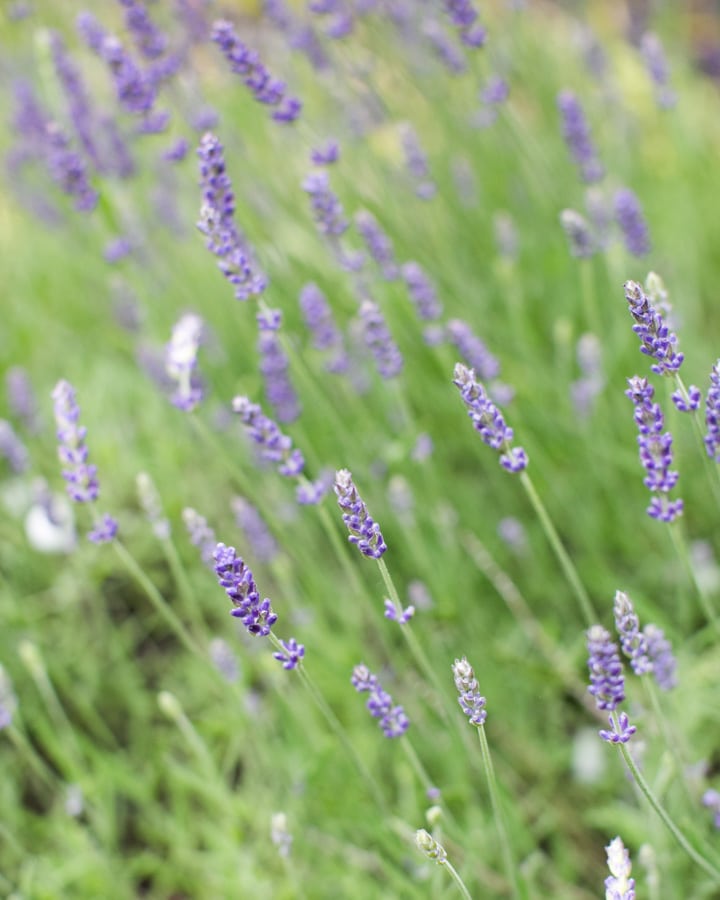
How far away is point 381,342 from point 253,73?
693mm

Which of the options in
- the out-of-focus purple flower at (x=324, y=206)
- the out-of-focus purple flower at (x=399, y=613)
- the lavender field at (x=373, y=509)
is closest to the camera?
the out-of-focus purple flower at (x=399, y=613)

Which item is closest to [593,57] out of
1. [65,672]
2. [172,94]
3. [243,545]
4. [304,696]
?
[172,94]

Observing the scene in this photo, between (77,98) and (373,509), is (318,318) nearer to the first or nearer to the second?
(373,509)

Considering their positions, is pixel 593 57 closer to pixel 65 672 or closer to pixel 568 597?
pixel 568 597

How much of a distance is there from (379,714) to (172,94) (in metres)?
2.24

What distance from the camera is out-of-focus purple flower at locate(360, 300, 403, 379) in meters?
2.33

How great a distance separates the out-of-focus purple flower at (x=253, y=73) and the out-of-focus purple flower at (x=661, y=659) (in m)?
1.47

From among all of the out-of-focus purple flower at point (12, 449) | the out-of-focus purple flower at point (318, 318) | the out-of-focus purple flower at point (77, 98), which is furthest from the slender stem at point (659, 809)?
the out-of-focus purple flower at point (77, 98)

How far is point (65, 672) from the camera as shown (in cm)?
322

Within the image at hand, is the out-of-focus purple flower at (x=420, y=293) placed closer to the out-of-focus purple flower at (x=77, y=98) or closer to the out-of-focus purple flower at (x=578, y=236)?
the out-of-focus purple flower at (x=578, y=236)

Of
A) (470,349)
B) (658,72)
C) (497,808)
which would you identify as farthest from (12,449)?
(658,72)

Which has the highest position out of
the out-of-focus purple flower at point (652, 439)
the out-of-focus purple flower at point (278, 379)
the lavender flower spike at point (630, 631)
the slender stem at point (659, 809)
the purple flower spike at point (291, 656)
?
the out-of-focus purple flower at point (278, 379)

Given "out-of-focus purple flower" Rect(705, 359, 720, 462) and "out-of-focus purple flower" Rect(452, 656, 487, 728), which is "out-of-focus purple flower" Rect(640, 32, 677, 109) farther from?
"out-of-focus purple flower" Rect(452, 656, 487, 728)

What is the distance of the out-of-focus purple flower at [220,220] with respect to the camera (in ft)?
6.40
